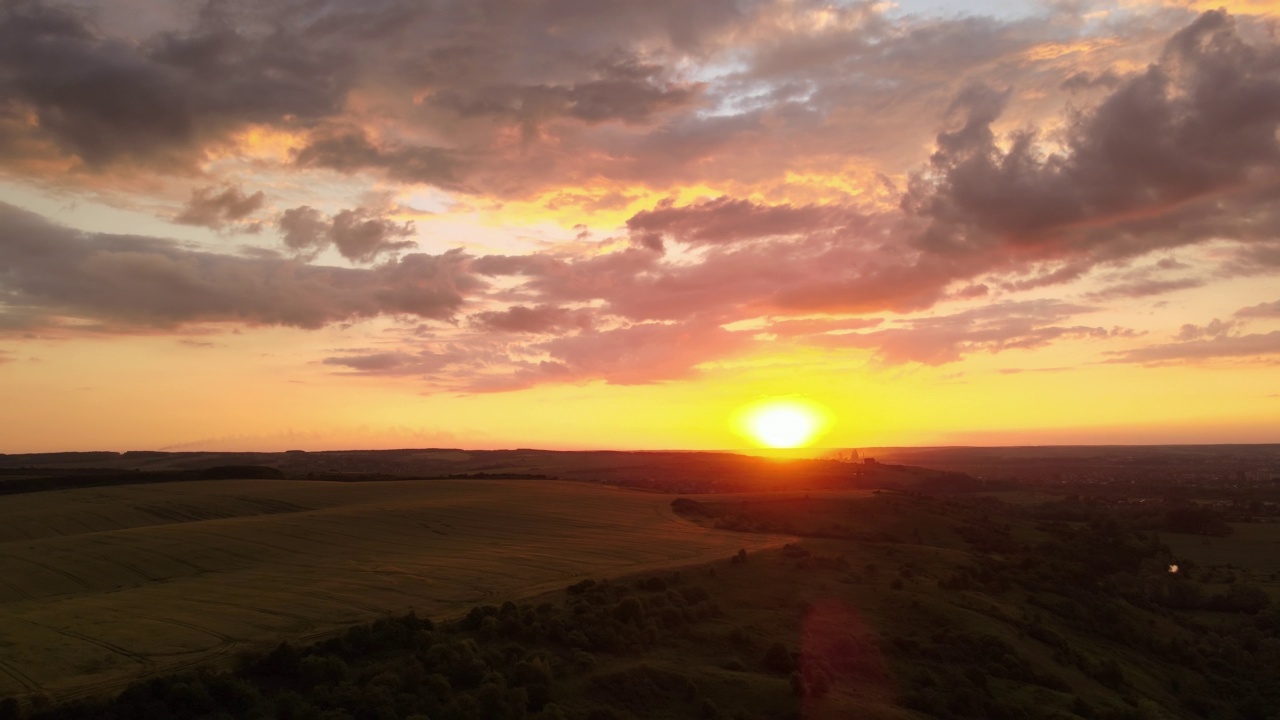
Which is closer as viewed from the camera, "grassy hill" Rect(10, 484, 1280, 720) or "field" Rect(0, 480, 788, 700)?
"grassy hill" Rect(10, 484, 1280, 720)

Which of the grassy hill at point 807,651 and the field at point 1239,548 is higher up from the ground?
the grassy hill at point 807,651

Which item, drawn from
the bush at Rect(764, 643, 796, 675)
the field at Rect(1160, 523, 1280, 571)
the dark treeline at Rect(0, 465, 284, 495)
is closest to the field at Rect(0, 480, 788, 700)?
the dark treeline at Rect(0, 465, 284, 495)

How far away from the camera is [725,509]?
8200 cm

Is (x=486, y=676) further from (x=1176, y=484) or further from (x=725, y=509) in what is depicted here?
(x=1176, y=484)

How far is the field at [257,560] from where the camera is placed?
86.8 feet

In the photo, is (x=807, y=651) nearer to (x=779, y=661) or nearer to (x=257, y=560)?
(x=779, y=661)

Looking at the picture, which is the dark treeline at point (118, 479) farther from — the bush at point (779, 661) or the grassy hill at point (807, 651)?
the bush at point (779, 661)

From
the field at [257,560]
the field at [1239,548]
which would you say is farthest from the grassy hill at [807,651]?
the field at [1239,548]

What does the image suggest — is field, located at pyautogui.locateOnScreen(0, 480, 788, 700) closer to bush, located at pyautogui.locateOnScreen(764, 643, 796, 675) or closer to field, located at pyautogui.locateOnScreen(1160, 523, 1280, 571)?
bush, located at pyautogui.locateOnScreen(764, 643, 796, 675)

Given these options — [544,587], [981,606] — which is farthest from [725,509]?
[544,587]

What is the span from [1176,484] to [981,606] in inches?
6557

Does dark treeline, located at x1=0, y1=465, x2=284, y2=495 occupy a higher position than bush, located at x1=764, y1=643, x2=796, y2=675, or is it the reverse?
dark treeline, located at x1=0, y1=465, x2=284, y2=495

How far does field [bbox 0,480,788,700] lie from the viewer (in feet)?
86.8

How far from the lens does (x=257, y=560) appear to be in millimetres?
45812
